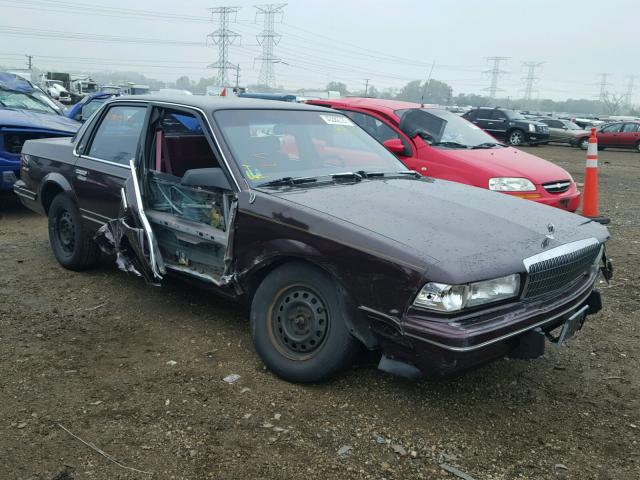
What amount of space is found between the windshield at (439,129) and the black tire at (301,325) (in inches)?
157

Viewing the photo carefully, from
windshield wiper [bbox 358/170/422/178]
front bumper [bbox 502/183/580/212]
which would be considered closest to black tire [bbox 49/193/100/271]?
windshield wiper [bbox 358/170/422/178]

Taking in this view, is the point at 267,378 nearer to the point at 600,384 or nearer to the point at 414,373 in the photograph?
the point at 414,373

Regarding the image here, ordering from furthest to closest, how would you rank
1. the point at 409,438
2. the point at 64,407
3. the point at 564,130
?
the point at 564,130 < the point at 64,407 < the point at 409,438

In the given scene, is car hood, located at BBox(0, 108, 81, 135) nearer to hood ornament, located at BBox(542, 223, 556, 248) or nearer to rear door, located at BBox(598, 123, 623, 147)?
hood ornament, located at BBox(542, 223, 556, 248)

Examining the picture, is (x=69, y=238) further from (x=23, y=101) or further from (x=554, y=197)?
(x=23, y=101)

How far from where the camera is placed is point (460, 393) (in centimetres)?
335

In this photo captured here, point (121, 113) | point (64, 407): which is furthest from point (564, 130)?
point (64, 407)

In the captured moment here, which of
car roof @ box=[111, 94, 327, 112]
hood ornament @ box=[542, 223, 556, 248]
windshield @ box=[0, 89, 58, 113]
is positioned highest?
car roof @ box=[111, 94, 327, 112]

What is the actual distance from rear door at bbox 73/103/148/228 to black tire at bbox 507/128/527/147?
22.7 m

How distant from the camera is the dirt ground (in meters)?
2.66

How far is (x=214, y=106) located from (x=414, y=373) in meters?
2.22

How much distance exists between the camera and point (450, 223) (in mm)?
3162

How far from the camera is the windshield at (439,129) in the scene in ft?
22.5

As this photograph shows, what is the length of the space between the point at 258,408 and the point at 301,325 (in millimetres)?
499
